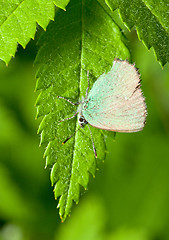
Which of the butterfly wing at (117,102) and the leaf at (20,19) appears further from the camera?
the butterfly wing at (117,102)

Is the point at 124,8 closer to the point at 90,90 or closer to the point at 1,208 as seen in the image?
the point at 90,90

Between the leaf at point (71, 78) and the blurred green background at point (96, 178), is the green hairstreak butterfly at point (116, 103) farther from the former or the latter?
the blurred green background at point (96, 178)

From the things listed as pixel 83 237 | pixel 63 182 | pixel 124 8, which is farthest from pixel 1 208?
pixel 124 8

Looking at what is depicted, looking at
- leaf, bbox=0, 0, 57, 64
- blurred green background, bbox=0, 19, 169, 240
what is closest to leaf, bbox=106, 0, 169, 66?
leaf, bbox=0, 0, 57, 64

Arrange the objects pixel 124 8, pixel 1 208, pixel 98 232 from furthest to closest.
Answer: pixel 1 208
pixel 98 232
pixel 124 8

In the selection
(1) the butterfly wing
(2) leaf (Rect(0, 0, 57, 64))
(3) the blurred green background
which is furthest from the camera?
(3) the blurred green background

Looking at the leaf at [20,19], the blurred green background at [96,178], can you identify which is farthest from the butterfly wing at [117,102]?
the blurred green background at [96,178]

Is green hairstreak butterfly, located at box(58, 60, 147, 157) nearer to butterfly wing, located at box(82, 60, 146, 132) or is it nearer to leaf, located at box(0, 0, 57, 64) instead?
butterfly wing, located at box(82, 60, 146, 132)
